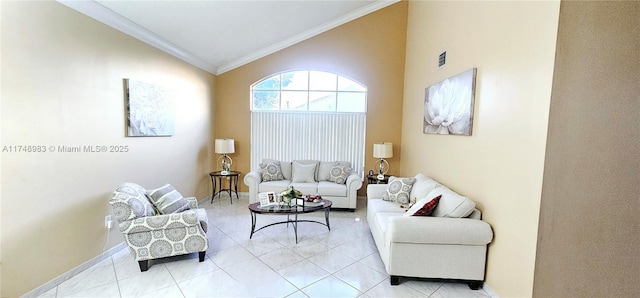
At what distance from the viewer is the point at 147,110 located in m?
3.45

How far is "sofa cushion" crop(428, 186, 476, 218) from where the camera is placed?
2.46 meters

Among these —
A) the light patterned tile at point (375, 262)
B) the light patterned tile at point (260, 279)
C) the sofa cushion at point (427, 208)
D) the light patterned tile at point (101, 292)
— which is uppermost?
the sofa cushion at point (427, 208)

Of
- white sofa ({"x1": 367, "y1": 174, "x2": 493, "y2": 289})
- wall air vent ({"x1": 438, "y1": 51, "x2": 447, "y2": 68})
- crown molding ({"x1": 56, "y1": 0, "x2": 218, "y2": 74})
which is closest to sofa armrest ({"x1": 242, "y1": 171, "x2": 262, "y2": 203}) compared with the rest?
crown molding ({"x1": 56, "y1": 0, "x2": 218, "y2": 74})

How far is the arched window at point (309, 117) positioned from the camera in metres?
5.48

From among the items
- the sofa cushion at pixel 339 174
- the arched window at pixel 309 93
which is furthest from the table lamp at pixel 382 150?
the arched window at pixel 309 93

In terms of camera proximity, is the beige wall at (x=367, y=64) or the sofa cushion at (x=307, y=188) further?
the beige wall at (x=367, y=64)

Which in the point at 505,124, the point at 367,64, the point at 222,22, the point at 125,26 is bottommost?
the point at 505,124

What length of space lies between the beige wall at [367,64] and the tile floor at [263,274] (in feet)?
8.42

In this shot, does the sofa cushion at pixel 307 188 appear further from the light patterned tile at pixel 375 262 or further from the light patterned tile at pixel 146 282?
the light patterned tile at pixel 146 282

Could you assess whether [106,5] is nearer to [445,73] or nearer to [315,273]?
[315,273]

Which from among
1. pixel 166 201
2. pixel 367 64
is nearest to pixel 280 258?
pixel 166 201

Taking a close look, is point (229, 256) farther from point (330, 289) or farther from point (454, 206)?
point (454, 206)

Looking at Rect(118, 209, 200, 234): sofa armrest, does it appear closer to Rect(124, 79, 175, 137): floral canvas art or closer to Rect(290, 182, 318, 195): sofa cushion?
Rect(124, 79, 175, 137): floral canvas art

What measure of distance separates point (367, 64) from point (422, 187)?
9.63 ft
